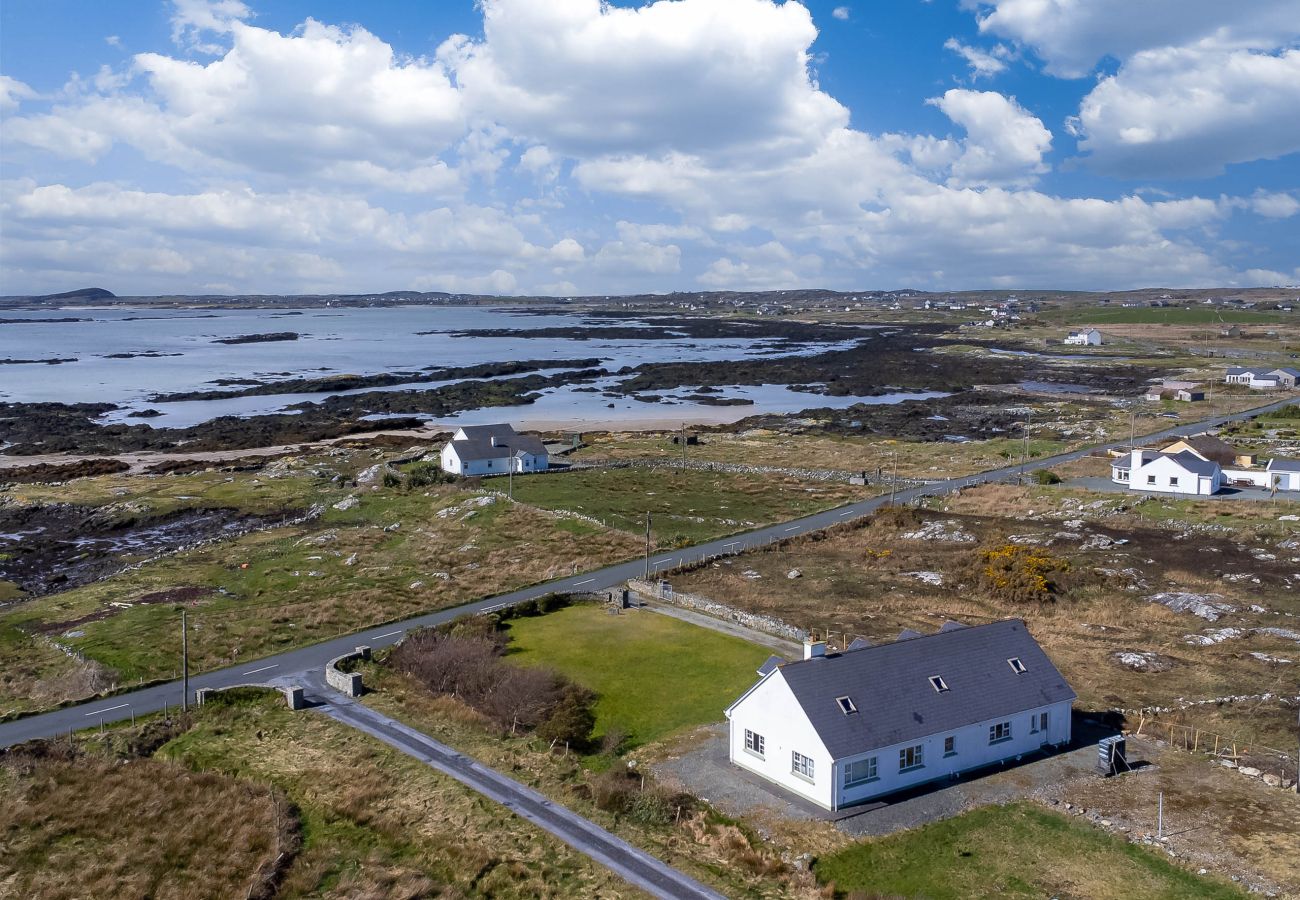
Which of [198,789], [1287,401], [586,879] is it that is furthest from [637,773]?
[1287,401]

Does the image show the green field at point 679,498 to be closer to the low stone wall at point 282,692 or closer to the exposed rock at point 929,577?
the exposed rock at point 929,577

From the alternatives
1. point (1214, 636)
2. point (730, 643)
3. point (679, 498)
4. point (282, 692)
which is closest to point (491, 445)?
point (679, 498)

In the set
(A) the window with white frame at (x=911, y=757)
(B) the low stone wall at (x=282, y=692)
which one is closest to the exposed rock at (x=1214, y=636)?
(A) the window with white frame at (x=911, y=757)

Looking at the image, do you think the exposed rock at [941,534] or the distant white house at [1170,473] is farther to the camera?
the distant white house at [1170,473]

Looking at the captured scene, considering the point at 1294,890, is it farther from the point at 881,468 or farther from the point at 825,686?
the point at 881,468

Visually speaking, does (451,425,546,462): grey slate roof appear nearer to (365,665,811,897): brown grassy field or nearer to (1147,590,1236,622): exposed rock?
(365,665,811,897): brown grassy field

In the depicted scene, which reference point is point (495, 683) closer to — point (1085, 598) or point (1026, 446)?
point (1085, 598)
